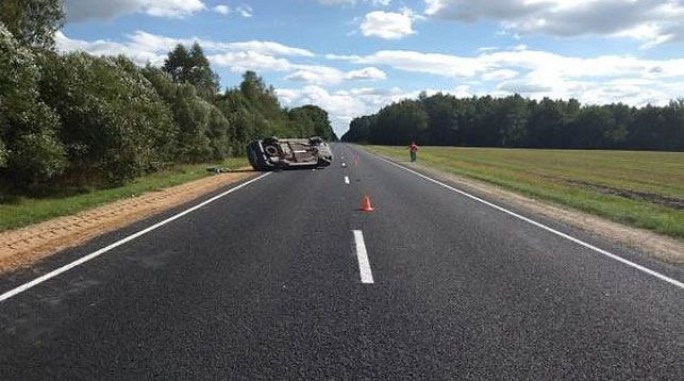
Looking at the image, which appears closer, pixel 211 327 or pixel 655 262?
pixel 211 327

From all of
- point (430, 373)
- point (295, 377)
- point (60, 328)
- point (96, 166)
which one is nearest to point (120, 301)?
point (60, 328)

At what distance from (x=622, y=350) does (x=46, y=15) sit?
3033 centimetres

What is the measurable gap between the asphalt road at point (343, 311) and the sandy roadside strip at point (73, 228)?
19.0 inches

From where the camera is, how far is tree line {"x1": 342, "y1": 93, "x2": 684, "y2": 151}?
456ft

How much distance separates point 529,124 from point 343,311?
163 meters

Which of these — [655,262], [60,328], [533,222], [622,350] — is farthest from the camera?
[533,222]

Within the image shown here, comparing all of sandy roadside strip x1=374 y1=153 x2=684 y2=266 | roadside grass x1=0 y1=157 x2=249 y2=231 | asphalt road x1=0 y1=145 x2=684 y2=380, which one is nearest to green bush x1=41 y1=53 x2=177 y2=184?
roadside grass x1=0 y1=157 x2=249 y2=231

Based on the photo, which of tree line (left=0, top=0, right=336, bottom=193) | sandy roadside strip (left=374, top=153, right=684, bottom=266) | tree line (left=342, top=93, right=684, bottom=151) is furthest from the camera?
tree line (left=342, top=93, right=684, bottom=151)

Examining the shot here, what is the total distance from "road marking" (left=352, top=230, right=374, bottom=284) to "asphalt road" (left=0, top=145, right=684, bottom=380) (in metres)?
0.03

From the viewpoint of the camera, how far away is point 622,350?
16.7 feet

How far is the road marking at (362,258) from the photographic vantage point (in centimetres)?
749

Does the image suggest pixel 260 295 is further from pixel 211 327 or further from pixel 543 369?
pixel 543 369

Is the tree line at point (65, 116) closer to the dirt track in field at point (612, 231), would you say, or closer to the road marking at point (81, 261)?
the road marking at point (81, 261)

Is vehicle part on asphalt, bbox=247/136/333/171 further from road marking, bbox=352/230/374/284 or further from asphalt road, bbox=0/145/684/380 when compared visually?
road marking, bbox=352/230/374/284
